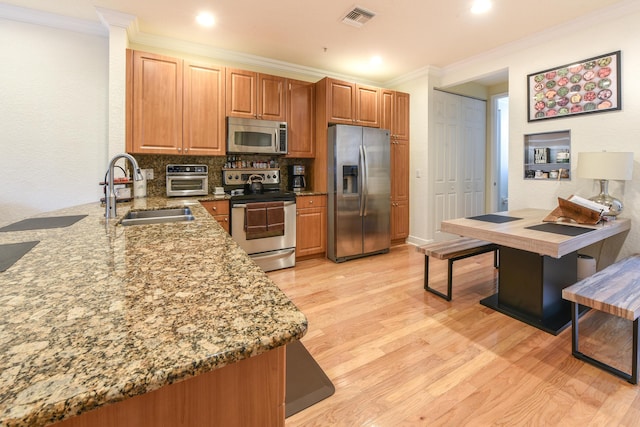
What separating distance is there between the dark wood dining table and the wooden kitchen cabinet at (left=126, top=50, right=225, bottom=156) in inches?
106

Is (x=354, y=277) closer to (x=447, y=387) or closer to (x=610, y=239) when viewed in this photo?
(x=447, y=387)

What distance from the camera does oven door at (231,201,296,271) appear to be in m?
3.32

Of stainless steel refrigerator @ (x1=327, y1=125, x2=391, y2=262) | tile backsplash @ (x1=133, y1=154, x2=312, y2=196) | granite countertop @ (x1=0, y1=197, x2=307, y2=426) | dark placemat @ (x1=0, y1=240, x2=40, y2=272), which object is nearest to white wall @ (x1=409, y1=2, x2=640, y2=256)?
stainless steel refrigerator @ (x1=327, y1=125, x2=391, y2=262)

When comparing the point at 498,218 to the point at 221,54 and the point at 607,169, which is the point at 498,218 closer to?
the point at 607,169

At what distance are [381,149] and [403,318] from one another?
242 cm

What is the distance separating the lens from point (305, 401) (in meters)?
1.53

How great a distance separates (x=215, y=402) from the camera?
52cm

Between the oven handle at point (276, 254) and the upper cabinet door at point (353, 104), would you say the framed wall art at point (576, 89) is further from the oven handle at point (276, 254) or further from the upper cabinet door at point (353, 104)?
the oven handle at point (276, 254)

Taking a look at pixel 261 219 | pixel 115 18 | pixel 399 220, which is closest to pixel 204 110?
pixel 115 18

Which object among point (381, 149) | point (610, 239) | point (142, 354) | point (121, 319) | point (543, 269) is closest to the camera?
point (142, 354)

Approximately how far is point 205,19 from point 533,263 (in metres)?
3.64

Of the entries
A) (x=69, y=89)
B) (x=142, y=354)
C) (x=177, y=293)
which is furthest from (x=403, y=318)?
(x=69, y=89)

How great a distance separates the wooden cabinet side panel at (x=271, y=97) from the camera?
3.65 metres

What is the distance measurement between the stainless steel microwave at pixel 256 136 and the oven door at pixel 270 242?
2.30ft
